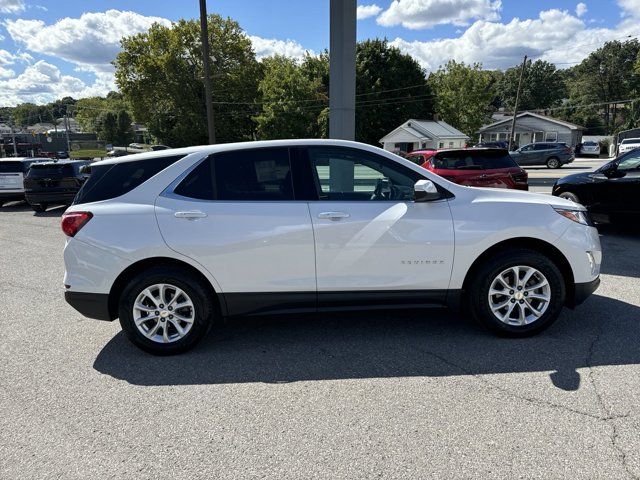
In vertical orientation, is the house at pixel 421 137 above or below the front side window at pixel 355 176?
above

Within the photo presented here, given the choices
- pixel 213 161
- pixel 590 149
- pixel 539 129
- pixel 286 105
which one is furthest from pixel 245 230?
pixel 539 129

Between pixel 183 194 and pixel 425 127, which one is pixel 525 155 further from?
pixel 183 194

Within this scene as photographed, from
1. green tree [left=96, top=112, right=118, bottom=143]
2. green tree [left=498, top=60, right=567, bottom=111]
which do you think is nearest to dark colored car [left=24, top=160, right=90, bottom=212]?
green tree [left=96, top=112, right=118, bottom=143]

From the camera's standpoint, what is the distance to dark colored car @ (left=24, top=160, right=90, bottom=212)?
13242 mm

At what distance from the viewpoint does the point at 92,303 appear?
3818 mm

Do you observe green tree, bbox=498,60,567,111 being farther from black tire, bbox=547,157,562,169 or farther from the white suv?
the white suv

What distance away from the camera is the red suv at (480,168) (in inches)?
362

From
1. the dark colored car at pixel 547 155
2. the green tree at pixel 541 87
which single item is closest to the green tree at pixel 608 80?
the green tree at pixel 541 87

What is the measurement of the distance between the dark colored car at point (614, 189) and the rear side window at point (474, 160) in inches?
58.1

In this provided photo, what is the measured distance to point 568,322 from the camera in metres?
4.43

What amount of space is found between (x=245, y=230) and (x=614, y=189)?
7245mm

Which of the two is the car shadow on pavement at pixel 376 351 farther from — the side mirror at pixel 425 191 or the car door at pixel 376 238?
the side mirror at pixel 425 191

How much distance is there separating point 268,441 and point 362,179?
7.40 feet

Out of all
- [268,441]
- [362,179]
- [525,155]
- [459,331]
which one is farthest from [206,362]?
[525,155]
